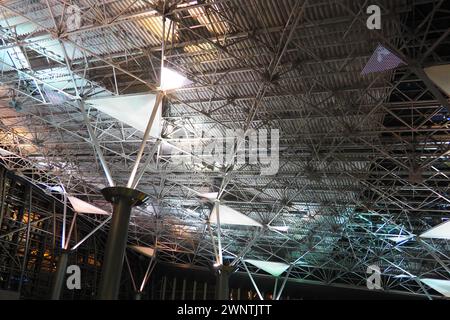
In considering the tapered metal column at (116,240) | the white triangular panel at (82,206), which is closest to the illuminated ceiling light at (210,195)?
the white triangular panel at (82,206)

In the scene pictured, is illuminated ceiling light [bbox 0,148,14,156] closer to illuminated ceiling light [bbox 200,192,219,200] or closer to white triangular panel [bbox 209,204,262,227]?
illuminated ceiling light [bbox 200,192,219,200]

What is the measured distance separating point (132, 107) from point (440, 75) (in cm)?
1196

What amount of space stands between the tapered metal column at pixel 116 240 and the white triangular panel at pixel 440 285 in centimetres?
2655

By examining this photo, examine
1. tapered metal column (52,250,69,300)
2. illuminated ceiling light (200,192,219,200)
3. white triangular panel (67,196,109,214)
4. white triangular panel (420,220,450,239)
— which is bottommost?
tapered metal column (52,250,69,300)

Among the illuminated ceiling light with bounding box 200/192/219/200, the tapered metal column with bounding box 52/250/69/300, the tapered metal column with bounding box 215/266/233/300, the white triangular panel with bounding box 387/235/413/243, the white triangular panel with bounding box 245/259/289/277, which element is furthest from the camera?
the white triangular panel with bounding box 245/259/289/277

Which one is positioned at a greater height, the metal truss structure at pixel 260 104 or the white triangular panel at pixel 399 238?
the metal truss structure at pixel 260 104

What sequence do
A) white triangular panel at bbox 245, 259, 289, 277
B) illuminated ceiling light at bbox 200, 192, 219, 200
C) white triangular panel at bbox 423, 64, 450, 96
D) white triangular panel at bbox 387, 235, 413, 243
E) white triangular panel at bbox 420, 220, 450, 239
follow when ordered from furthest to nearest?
white triangular panel at bbox 245, 259, 289, 277
white triangular panel at bbox 387, 235, 413, 243
illuminated ceiling light at bbox 200, 192, 219, 200
white triangular panel at bbox 420, 220, 450, 239
white triangular panel at bbox 423, 64, 450, 96

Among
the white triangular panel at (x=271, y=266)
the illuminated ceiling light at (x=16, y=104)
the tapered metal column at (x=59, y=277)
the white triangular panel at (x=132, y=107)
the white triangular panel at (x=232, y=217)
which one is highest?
the illuminated ceiling light at (x=16, y=104)

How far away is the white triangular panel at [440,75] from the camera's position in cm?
1354

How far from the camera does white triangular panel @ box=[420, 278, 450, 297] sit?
32106 mm

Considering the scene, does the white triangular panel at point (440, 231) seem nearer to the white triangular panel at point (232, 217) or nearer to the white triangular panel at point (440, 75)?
the white triangular panel at point (232, 217)

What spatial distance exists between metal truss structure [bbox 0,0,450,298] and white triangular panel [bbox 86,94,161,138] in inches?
29.8

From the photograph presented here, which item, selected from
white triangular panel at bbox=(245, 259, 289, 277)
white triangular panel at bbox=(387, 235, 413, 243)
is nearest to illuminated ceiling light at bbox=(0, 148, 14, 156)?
white triangular panel at bbox=(245, 259, 289, 277)
